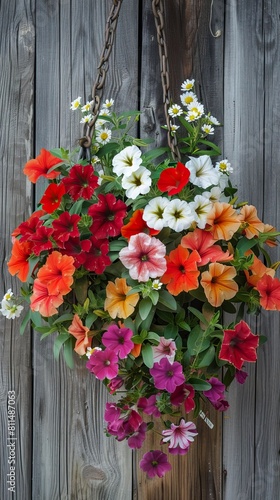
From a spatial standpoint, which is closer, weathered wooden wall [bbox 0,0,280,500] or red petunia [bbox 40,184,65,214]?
red petunia [bbox 40,184,65,214]

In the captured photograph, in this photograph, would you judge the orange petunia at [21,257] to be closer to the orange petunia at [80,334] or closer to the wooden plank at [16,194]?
the orange petunia at [80,334]

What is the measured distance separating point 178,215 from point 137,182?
0.43 ft

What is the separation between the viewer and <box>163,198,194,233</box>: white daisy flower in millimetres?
1354

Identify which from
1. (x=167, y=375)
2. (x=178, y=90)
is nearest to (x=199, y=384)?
(x=167, y=375)

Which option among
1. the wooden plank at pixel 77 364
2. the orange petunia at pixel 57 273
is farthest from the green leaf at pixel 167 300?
the wooden plank at pixel 77 364

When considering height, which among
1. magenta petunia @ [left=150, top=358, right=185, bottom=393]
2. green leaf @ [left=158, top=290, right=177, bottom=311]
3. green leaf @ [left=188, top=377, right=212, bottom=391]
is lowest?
green leaf @ [left=188, top=377, right=212, bottom=391]

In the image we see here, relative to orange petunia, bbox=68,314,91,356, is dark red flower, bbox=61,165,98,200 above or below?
above

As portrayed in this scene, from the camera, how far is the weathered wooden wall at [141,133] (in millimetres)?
1816

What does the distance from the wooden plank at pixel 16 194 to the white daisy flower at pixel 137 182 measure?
584 mm

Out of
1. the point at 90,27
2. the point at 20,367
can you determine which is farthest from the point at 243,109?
the point at 20,367

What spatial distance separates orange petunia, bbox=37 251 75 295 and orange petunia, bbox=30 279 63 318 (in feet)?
0.05

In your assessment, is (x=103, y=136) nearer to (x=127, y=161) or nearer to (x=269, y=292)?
(x=127, y=161)

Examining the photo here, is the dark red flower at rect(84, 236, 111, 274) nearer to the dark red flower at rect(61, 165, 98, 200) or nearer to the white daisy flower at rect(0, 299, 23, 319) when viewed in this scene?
the dark red flower at rect(61, 165, 98, 200)

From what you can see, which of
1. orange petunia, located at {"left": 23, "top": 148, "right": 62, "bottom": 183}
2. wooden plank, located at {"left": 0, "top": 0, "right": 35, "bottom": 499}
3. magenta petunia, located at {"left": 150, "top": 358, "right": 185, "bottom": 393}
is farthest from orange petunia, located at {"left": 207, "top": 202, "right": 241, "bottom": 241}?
wooden plank, located at {"left": 0, "top": 0, "right": 35, "bottom": 499}
